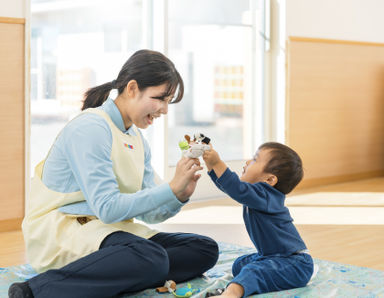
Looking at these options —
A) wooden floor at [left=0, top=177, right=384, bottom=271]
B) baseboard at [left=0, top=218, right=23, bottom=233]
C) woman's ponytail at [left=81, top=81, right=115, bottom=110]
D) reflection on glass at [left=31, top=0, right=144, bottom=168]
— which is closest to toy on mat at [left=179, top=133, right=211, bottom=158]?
woman's ponytail at [left=81, top=81, right=115, bottom=110]

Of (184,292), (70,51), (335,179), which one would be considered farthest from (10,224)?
(335,179)

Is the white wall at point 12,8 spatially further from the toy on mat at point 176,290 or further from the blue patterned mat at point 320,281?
Result: the toy on mat at point 176,290

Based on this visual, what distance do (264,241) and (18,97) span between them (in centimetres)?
168

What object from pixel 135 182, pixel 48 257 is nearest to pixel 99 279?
pixel 48 257

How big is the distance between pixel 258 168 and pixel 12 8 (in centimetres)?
173

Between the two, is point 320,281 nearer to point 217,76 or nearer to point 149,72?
point 149,72

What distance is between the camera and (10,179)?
3.04 meters

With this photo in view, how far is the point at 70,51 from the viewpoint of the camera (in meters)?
3.49

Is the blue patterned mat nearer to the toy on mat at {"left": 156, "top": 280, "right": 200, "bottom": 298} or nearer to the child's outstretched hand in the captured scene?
the toy on mat at {"left": 156, "top": 280, "right": 200, "bottom": 298}

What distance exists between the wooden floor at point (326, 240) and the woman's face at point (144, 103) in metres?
0.91

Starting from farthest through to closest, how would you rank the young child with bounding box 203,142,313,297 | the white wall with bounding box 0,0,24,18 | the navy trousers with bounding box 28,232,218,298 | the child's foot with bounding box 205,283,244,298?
the white wall with bounding box 0,0,24,18, the young child with bounding box 203,142,313,297, the child's foot with bounding box 205,283,244,298, the navy trousers with bounding box 28,232,218,298

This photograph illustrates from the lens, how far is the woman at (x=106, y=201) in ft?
5.46

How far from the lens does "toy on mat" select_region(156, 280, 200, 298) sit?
1.83m

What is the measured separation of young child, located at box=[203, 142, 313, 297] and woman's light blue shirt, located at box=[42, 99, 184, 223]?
252mm
